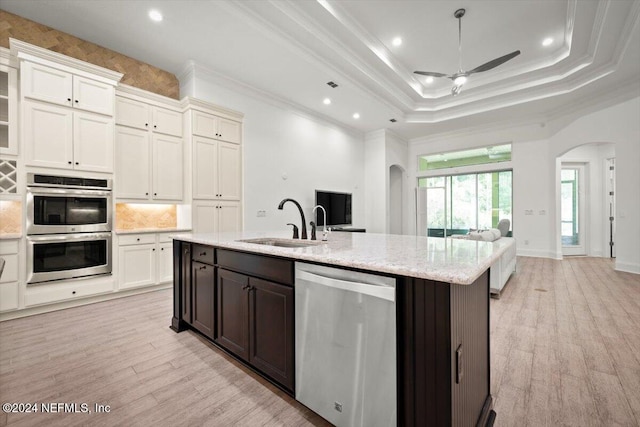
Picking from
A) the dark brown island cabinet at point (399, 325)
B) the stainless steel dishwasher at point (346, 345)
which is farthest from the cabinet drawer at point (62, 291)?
the stainless steel dishwasher at point (346, 345)

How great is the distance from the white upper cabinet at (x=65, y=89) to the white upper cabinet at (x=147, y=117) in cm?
22

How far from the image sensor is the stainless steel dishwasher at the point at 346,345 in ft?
3.62

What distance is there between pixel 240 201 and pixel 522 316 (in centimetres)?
415

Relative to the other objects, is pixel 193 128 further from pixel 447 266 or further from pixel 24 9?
pixel 447 266

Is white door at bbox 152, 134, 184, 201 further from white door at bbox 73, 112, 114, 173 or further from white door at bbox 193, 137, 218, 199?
white door at bbox 73, 112, 114, 173

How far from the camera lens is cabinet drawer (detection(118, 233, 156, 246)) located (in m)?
3.57

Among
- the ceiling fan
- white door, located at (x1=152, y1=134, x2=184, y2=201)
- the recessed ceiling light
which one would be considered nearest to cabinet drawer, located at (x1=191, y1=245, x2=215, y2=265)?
white door, located at (x1=152, y1=134, x2=184, y2=201)

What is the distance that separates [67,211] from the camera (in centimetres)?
321

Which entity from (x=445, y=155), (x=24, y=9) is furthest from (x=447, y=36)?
(x=24, y=9)

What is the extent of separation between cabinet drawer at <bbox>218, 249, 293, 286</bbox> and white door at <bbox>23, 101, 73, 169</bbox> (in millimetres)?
2647

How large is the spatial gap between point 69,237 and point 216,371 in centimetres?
266

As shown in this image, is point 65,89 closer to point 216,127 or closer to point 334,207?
point 216,127

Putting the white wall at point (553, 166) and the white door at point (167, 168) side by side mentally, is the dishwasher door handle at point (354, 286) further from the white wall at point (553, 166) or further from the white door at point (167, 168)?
the white wall at point (553, 166)

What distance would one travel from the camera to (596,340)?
7.59ft
